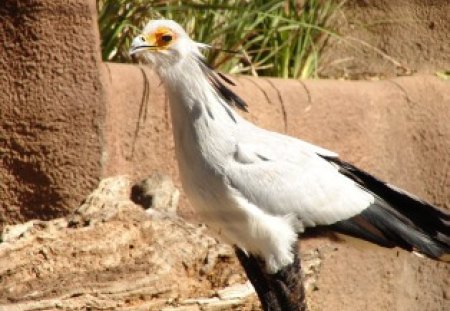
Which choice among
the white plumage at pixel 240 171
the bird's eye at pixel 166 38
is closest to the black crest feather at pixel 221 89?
the white plumage at pixel 240 171

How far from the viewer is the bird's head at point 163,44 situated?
4.76m

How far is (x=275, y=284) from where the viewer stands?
15.6ft

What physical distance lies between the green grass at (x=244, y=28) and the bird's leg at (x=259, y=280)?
1.55 metres

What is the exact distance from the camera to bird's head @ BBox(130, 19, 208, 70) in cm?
476

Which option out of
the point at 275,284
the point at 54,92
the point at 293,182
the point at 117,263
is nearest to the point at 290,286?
the point at 275,284

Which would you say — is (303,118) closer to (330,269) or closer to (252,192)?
(330,269)

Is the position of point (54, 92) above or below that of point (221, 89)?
below

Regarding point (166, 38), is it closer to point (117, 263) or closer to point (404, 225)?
point (117, 263)

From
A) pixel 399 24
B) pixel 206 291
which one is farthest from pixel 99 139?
pixel 399 24

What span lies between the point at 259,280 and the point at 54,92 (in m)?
1.28

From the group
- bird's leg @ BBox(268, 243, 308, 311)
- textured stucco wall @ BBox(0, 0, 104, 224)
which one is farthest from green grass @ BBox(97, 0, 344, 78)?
bird's leg @ BBox(268, 243, 308, 311)

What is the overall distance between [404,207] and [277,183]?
0.55 metres

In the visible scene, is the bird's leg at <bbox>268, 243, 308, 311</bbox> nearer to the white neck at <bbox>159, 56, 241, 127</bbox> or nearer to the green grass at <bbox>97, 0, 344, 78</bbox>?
the white neck at <bbox>159, 56, 241, 127</bbox>

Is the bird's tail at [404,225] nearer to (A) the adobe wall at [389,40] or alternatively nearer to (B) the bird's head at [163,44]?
(B) the bird's head at [163,44]
